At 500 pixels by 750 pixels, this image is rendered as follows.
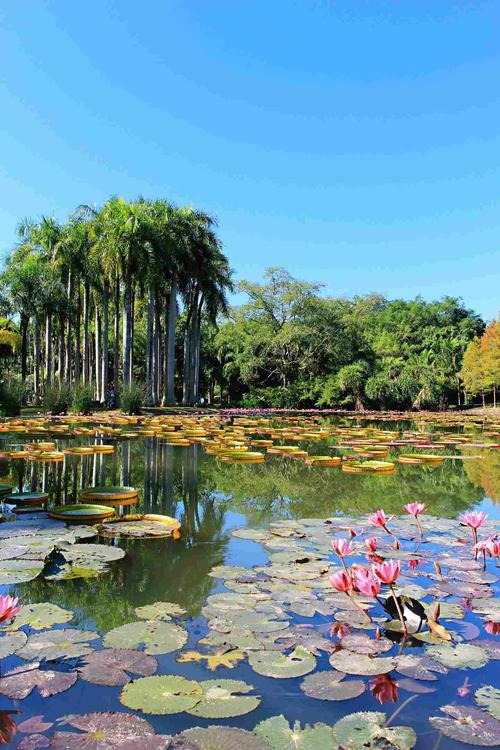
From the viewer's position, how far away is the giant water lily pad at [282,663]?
7.45 feet

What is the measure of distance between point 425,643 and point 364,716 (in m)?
0.79

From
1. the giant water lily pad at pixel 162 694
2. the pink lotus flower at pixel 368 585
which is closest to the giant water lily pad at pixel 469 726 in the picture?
the pink lotus flower at pixel 368 585

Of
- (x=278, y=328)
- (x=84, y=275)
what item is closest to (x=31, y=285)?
(x=84, y=275)

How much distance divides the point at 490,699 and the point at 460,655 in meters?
0.38

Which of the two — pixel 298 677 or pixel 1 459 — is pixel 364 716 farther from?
pixel 1 459

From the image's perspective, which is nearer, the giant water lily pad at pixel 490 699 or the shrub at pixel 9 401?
the giant water lily pad at pixel 490 699

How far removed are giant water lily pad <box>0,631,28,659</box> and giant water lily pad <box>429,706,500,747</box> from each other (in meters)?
1.79

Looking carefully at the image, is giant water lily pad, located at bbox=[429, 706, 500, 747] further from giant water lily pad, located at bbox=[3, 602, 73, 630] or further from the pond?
giant water lily pad, located at bbox=[3, 602, 73, 630]

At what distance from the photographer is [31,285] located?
26938mm

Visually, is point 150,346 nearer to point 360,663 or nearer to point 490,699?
point 360,663

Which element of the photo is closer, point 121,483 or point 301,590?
point 301,590

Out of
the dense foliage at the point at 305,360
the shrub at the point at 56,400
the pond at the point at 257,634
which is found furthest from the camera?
the dense foliage at the point at 305,360

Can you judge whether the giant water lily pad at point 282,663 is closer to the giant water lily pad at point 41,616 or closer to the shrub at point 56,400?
the giant water lily pad at point 41,616

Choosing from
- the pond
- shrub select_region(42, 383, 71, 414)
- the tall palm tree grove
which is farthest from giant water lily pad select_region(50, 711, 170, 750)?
the tall palm tree grove
